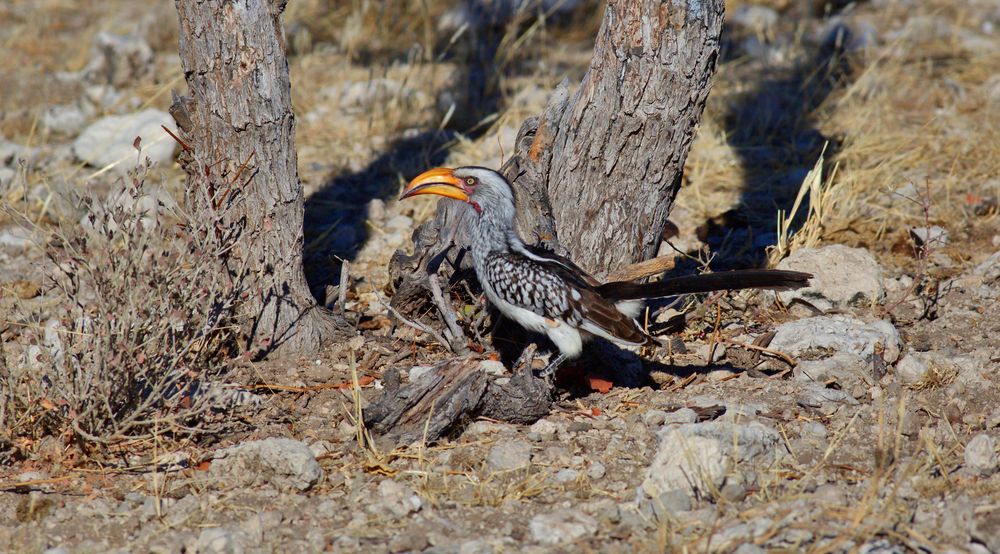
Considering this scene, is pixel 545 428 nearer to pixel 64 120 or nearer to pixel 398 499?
pixel 398 499

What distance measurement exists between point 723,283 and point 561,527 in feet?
4.25

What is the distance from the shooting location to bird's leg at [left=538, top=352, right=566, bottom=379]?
4.32 meters

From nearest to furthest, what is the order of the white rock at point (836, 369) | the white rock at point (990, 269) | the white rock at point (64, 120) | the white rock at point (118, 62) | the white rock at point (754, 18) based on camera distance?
the white rock at point (836, 369) < the white rock at point (990, 269) < the white rock at point (64, 120) < the white rock at point (118, 62) < the white rock at point (754, 18)

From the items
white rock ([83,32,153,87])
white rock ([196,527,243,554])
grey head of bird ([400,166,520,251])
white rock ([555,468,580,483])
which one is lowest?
white rock ([555,468,580,483])

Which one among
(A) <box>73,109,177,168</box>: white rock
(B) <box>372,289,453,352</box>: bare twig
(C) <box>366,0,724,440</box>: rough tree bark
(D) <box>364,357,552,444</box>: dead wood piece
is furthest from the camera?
(A) <box>73,109,177,168</box>: white rock

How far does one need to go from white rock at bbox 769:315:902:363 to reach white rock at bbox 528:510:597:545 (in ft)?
5.53

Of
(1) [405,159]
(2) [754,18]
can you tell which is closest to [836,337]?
(1) [405,159]

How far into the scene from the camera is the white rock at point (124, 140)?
6523 mm

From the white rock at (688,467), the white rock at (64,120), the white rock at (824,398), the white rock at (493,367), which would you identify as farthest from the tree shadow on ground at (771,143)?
the white rock at (64,120)

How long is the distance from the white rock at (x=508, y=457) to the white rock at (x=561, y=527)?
0.35 metres

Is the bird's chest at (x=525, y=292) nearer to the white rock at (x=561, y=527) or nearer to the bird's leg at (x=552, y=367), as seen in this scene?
the bird's leg at (x=552, y=367)

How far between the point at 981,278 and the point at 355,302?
3.16m

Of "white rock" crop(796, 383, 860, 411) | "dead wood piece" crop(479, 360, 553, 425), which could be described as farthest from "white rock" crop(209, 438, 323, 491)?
"white rock" crop(796, 383, 860, 411)

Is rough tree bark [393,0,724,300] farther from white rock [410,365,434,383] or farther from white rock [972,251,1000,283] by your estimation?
white rock [972,251,1000,283]
